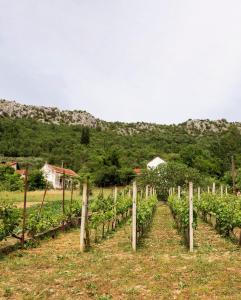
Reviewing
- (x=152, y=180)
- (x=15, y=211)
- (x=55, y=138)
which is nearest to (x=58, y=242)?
(x=15, y=211)

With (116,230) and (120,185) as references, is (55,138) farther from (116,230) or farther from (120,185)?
(116,230)

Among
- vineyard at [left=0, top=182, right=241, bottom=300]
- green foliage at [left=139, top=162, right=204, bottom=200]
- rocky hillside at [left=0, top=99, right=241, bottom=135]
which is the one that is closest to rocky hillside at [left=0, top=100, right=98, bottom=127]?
rocky hillside at [left=0, top=99, right=241, bottom=135]

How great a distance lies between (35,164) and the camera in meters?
67.6

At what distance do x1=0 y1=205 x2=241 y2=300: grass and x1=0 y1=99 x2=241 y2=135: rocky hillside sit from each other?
90.2 m

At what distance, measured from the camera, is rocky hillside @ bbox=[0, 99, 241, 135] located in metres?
107

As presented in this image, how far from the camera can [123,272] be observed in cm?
824

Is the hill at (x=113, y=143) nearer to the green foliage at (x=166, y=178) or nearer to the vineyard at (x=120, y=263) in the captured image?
the green foliage at (x=166, y=178)

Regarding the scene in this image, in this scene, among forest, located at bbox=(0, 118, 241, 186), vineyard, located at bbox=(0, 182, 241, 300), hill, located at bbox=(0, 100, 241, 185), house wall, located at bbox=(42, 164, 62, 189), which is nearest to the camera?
vineyard, located at bbox=(0, 182, 241, 300)

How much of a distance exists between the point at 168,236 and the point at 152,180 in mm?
30617

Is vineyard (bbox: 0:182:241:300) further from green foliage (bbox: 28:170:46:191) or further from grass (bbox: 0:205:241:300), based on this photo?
green foliage (bbox: 28:170:46:191)

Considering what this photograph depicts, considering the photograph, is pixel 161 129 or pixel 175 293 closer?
pixel 175 293

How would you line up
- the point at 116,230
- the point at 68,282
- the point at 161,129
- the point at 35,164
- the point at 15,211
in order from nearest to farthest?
1. the point at 68,282
2. the point at 15,211
3. the point at 116,230
4. the point at 35,164
5. the point at 161,129

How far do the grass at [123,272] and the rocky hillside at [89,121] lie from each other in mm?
90186

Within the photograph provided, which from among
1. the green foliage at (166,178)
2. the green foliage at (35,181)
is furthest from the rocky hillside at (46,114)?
the green foliage at (166,178)
